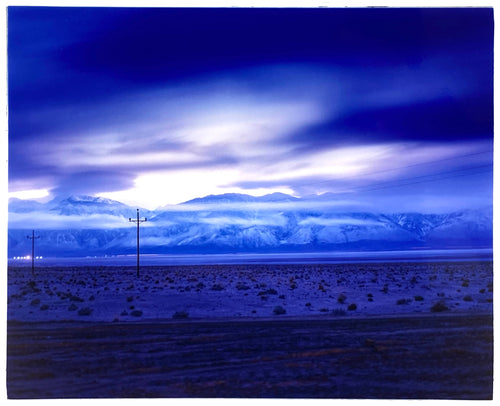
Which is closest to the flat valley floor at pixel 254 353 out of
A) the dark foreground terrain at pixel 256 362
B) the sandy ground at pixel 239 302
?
the dark foreground terrain at pixel 256 362

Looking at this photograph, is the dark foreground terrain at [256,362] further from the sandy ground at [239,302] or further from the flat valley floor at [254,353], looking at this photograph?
the sandy ground at [239,302]

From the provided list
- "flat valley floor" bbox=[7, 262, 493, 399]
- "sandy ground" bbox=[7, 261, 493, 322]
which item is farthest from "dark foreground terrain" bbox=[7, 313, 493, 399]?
"sandy ground" bbox=[7, 261, 493, 322]

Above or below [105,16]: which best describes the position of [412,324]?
below

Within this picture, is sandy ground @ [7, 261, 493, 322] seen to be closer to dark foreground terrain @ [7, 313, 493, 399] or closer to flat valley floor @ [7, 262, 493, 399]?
flat valley floor @ [7, 262, 493, 399]

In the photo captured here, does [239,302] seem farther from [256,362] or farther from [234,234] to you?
[234,234]

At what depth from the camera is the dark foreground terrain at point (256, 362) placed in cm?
1224

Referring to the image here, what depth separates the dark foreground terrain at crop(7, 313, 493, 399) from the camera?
12242 mm

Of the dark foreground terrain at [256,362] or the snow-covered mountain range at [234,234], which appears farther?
the snow-covered mountain range at [234,234]

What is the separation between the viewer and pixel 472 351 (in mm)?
13969
